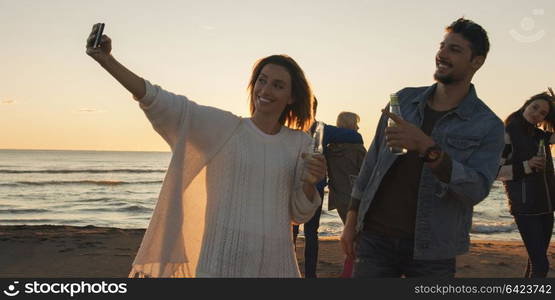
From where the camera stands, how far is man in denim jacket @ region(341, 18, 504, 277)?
10.8 ft

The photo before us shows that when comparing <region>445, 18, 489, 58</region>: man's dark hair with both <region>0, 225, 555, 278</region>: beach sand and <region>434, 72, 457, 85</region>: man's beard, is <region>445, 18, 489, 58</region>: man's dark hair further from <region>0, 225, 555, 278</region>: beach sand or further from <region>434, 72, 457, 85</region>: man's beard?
<region>0, 225, 555, 278</region>: beach sand

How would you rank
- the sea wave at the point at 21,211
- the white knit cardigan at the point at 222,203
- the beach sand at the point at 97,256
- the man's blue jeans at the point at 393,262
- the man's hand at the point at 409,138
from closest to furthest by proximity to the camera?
1. the man's hand at the point at 409,138
2. the white knit cardigan at the point at 222,203
3. the man's blue jeans at the point at 393,262
4. the beach sand at the point at 97,256
5. the sea wave at the point at 21,211

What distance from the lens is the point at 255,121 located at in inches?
138

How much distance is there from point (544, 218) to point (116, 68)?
4862 mm

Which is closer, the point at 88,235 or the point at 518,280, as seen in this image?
the point at 518,280

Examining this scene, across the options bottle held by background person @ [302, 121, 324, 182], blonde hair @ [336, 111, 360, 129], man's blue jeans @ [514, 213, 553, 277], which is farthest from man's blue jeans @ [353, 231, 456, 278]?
blonde hair @ [336, 111, 360, 129]

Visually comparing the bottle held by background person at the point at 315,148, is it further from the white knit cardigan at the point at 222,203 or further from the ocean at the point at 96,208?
the ocean at the point at 96,208

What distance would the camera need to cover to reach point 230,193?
3.25 meters

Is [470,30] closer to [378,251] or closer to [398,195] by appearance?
[398,195]

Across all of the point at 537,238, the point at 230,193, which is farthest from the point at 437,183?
the point at 537,238

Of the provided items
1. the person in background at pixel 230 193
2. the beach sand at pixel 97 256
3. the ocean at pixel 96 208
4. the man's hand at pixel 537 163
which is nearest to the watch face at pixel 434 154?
the person in background at pixel 230 193

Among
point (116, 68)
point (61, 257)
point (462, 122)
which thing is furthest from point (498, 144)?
point (61, 257)

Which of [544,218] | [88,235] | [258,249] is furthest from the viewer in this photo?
[88,235]

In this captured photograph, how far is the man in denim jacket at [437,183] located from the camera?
3.28m
